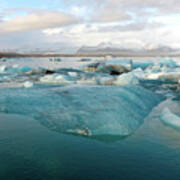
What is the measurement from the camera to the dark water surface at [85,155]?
6.48 ft

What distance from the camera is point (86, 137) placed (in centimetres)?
277

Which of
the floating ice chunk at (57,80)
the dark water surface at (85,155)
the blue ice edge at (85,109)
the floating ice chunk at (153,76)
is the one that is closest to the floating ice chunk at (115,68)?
the floating ice chunk at (153,76)

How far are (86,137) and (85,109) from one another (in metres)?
0.94

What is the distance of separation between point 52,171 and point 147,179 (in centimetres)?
78

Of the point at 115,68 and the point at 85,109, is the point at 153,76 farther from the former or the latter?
the point at 85,109

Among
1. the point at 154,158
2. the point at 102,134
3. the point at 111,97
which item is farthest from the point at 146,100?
the point at 154,158

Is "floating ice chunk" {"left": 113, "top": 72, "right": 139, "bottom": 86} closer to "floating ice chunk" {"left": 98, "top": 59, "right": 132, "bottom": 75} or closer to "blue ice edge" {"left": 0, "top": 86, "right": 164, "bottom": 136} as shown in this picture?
"blue ice edge" {"left": 0, "top": 86, "right": 164, "bottom": 136}

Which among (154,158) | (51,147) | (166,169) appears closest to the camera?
(166,169)

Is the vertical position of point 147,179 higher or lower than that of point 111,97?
lower

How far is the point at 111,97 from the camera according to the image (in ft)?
14.2

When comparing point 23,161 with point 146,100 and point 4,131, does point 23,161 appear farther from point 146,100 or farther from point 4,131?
point 146,100

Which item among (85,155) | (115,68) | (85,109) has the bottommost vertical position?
(85,155)

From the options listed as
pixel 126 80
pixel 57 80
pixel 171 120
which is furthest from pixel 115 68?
pixel 171 120

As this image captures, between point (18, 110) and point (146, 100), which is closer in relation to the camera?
point (18, 110)
